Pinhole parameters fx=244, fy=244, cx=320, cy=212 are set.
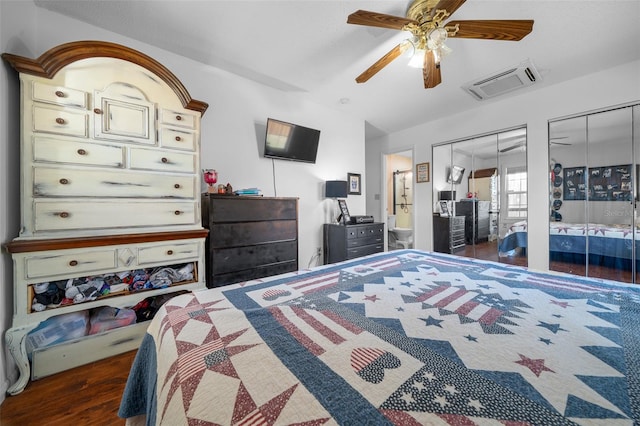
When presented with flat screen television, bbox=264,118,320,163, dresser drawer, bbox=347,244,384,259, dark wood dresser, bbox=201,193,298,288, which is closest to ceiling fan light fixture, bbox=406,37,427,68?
flat screen television, bbox=264,118,320,163

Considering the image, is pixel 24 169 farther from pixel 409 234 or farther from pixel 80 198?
pixel 409 234

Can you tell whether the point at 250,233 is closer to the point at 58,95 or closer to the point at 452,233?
the point at 58,95

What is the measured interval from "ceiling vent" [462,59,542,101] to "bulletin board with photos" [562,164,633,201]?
1187 millimetres

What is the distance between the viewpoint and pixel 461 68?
2.60 metres

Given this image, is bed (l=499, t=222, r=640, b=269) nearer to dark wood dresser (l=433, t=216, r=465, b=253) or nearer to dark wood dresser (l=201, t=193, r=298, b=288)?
dark wood dresser (l=433, t=216, r=465, b=253)

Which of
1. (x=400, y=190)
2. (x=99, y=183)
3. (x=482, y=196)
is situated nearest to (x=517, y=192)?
(x=482, y=196)

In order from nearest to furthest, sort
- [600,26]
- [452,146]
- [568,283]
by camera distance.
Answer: [568,283] < [600,26] < [452,146]

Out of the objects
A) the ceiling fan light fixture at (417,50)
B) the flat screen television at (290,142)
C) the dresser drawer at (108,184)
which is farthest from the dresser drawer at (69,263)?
the ceiling fan light fixture at (417,50)

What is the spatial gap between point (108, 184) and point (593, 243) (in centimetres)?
489

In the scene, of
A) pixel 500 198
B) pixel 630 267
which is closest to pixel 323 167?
pixel 500 198

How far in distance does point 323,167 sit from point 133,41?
2.41 metres

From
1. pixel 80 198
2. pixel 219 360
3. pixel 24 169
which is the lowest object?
pixel 219 360

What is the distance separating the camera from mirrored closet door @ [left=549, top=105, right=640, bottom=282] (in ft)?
8.64

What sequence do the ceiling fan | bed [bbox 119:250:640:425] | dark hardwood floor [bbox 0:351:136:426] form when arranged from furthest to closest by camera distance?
the ceiling fan
dark hardwood floor [bbox 0:351:136:426]
bed [bbox 119:250:640:425]
